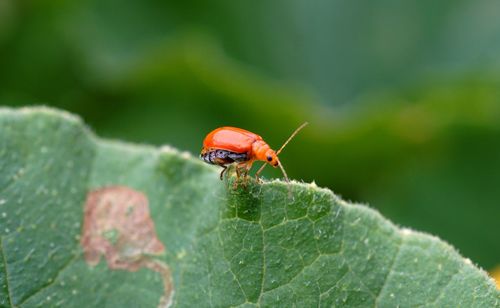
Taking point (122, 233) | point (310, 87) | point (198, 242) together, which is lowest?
point (198, 242)

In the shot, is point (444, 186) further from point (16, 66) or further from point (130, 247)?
point (16, 66)

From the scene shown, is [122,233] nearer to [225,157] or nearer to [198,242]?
[198,242]

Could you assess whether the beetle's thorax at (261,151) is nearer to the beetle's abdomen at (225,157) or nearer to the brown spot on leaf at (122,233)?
the beetle's abdomen at (225,157)

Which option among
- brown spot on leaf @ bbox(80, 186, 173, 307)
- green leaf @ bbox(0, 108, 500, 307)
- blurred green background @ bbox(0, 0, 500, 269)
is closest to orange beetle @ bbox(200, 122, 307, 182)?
green leaf @ bbox(0, 108, 500, 307)

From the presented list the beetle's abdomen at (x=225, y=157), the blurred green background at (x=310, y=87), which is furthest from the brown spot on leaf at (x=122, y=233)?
the blurred green background at (x=310, y=87)

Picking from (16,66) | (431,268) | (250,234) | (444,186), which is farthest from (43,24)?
(431,268)

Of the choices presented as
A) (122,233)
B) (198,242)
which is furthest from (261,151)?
(122,233)
